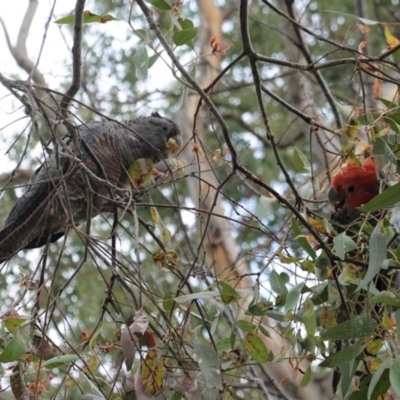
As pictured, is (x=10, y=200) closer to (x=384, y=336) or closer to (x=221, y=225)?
(x=221, y=225)

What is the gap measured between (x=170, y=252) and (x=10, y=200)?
320 cm

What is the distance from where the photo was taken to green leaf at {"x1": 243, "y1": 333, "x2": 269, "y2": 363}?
1.33 meters

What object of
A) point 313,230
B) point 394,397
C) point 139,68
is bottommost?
point 394,397

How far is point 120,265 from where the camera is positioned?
1.27 metres

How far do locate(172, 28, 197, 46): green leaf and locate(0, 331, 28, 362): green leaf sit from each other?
674 millimetres

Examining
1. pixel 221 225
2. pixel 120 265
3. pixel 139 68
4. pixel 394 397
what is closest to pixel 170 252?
pixel 120 265

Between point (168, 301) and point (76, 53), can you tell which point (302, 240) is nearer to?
point (168, 301)

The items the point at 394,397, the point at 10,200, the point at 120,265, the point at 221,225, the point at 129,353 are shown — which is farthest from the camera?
the point at 10,200

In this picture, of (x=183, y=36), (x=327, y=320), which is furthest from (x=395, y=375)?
(x=183, y=36)

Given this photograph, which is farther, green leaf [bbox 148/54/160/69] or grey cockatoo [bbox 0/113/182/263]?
grey cockatoo [bbox 0/113/182/263]

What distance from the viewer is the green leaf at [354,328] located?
1.25m

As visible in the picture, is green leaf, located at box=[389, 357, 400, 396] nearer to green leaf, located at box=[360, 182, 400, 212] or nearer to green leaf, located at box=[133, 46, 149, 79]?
green leaf, located at box=[360, 182, 400, 212]

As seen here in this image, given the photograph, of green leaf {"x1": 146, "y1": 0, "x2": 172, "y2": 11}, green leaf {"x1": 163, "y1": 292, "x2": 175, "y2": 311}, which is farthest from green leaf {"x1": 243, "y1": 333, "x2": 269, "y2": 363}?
green leaf {"x1": 146, "y1": 0, "x2": 172, "y2": 11}

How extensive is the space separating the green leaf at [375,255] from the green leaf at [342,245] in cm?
6
